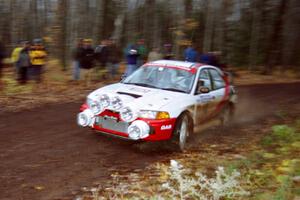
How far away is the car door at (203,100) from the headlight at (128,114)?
162 centimetres

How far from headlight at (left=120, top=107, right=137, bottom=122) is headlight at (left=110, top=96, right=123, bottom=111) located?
12 cm

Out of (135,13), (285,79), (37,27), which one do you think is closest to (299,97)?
(285,79)

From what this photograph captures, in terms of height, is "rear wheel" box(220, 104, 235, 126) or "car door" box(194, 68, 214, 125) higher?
"car door" box(194, 68, 214, 125)

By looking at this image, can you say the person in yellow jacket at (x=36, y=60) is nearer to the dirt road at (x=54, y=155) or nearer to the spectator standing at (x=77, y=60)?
the spectator standing at (x=77, y=60)

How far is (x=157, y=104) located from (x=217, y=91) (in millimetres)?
2582

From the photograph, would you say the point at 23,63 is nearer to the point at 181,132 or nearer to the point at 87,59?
the point at 87,59

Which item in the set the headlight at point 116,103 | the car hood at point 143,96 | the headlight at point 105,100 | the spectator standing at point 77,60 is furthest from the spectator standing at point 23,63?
the headlight at point 116,103

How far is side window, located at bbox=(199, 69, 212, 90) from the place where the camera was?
9.33m

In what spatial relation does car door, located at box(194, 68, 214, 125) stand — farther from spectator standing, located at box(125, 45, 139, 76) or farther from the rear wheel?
spectator standing, located at box(125, 45, 139, 76)

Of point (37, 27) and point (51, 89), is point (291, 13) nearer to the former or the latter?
point (51, 89)

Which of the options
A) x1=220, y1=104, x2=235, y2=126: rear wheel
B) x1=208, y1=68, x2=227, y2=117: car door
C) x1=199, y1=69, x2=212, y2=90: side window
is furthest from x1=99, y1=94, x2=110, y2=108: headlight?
x1=220, y1=104, x2=235, y2=126: rear wheel

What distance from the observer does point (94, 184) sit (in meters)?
6.29

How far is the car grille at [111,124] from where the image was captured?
774cm

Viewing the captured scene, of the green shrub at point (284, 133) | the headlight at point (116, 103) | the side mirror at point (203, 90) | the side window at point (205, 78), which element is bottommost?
the green shrub at point (284, 133)
